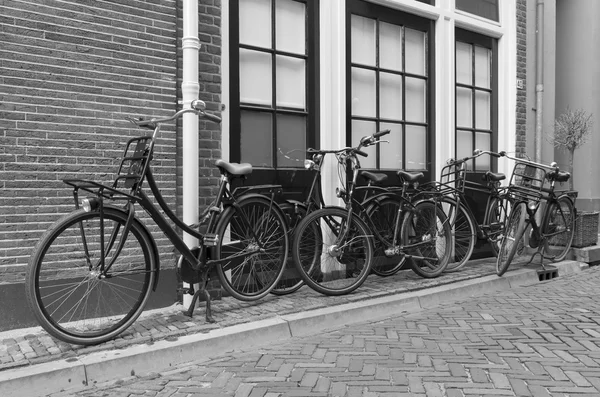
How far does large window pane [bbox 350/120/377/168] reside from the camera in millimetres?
5558

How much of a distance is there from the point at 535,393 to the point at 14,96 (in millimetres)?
3745

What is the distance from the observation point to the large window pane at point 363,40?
5559mm

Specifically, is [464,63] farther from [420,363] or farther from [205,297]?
[205,297]

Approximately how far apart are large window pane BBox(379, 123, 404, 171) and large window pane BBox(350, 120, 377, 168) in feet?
0.44

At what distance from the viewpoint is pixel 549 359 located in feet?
10.7

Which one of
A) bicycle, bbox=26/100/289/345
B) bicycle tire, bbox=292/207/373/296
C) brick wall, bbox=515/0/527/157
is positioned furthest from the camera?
brick wall, bbox=515/0/527/157

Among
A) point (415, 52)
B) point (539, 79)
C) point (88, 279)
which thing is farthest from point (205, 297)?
point (539, 79)

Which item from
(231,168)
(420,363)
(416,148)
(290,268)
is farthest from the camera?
(416,148)

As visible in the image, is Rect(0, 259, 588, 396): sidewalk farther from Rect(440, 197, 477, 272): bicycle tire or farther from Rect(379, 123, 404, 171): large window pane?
Rect(379, 123, 404, 171): large window pane

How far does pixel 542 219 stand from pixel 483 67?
2.28 metres

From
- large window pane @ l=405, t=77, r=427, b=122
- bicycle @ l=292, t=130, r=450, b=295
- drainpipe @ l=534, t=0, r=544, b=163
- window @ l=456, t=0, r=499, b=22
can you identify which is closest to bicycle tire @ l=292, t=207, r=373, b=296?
bicycle @ l=292, t=130, r=450, b=295

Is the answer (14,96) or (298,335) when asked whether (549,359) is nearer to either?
(298,335)

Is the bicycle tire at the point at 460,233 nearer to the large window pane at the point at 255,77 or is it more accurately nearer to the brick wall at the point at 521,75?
the brick wall at the point at 521,75

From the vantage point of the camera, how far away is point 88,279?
351cm
